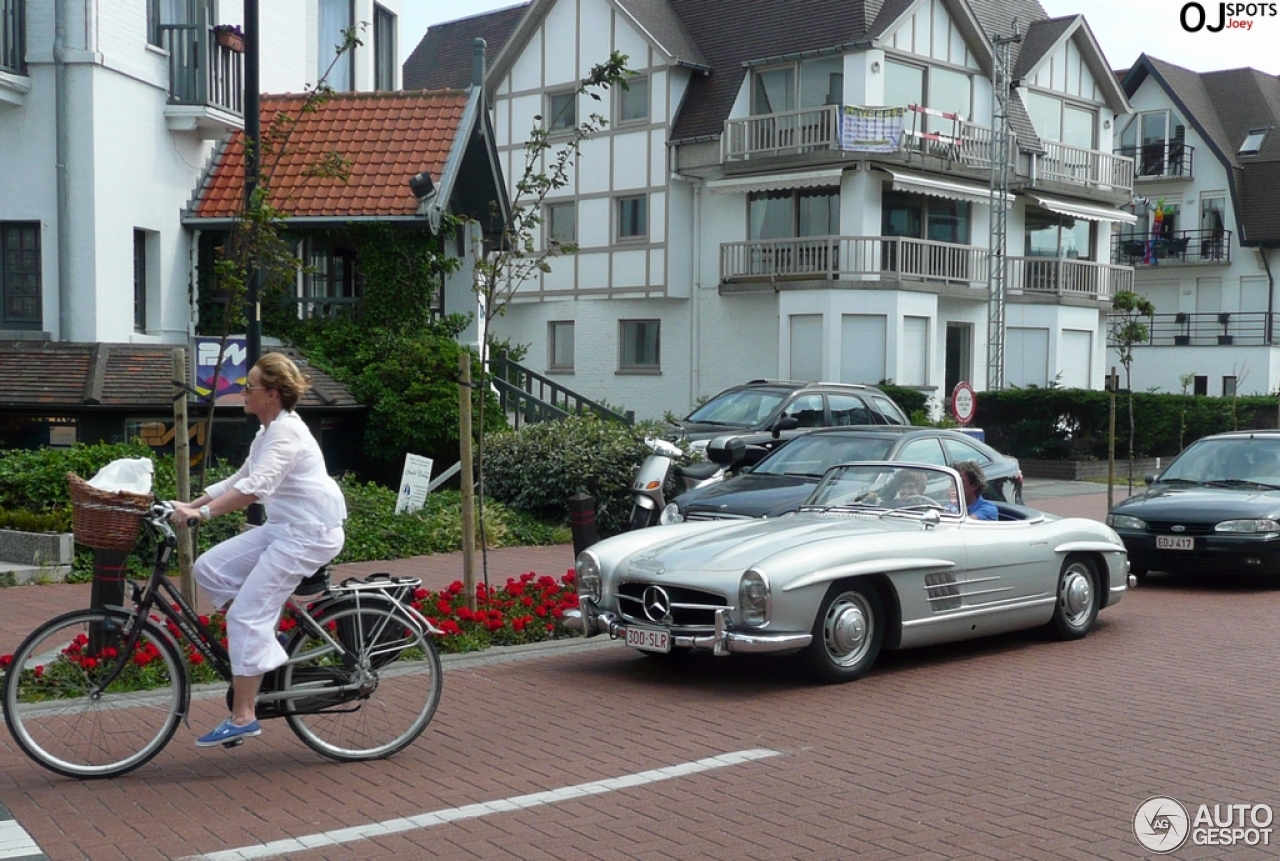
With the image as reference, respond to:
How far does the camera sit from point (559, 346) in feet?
122

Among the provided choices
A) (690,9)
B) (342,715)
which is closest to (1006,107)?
(690,9)

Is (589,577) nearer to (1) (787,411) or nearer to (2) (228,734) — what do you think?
(2) (228,734)

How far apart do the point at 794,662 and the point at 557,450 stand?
8.53m

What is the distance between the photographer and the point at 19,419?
15.7 m

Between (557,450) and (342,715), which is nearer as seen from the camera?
(342,715)

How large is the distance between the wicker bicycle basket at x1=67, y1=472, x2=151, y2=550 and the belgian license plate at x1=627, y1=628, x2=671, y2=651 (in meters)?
3.07

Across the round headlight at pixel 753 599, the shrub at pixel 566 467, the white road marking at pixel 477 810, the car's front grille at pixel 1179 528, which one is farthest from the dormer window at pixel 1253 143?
the white road marking at pixel 477 810

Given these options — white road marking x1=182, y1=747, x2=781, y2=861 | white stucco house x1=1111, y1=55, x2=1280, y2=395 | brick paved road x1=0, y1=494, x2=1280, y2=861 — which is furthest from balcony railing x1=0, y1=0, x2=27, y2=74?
white stucco house x1=1111, y1=55, x2=1280, y2=395

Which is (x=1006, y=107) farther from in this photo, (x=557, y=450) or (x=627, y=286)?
(x=557, y=450)

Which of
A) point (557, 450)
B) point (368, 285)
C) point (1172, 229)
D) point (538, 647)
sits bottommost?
point (538, 647)

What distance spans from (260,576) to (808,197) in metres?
28.5

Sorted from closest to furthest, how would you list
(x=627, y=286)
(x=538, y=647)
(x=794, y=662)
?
(x=794, y=662) < (x=538, y=647) < (x=627, y=286)

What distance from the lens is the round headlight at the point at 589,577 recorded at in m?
8.73
